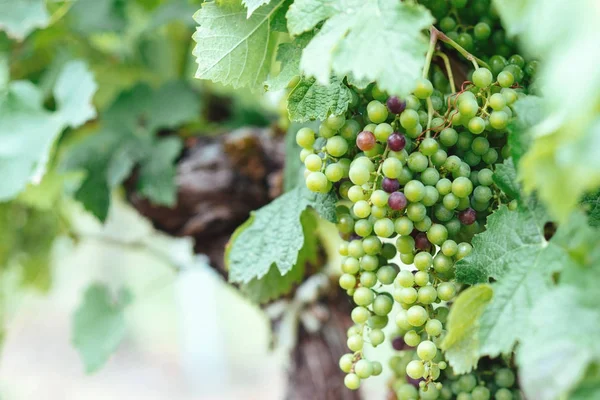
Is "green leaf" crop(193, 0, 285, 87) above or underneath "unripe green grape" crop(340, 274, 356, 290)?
above

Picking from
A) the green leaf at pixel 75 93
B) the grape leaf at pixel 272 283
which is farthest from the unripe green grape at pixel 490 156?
the green leaf at pixel 75 93

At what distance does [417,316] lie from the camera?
0.49 m

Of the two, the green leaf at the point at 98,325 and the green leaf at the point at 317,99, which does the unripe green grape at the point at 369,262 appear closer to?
the green leaf at the point at 317,99

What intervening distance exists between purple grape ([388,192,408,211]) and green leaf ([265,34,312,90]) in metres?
0.15

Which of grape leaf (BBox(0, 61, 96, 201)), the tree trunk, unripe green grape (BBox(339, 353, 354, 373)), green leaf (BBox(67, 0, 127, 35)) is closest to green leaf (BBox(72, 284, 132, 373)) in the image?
the tree trunk

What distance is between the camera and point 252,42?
23.9 inches

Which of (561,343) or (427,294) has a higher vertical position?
(561,343)

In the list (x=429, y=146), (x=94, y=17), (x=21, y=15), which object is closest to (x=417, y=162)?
(x=429, y=146)

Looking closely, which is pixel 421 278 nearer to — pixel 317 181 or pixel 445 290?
pixel 445 290

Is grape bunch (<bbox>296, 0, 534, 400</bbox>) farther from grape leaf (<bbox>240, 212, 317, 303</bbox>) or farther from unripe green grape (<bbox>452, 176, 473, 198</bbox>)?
grape leaf (<bbox>240, 212, 317, 303</bbox>)

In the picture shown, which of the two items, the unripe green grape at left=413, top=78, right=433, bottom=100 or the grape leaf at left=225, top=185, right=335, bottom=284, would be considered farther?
the grape leaf at left=225, top=185, right=335, bottom=284

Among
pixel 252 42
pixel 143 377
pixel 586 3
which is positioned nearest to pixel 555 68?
pixel 586 3

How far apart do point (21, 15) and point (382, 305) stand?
2.69ft

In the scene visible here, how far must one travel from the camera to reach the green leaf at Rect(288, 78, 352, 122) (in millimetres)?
525
